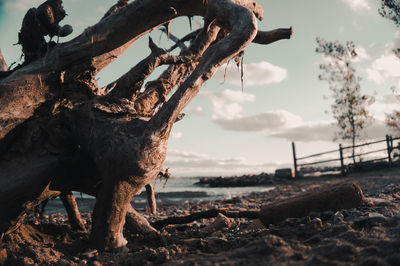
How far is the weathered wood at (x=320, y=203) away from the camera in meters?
3.76

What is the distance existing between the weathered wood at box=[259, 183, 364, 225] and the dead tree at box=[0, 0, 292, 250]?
64.4 inches

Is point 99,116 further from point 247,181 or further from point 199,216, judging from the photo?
point 247,181

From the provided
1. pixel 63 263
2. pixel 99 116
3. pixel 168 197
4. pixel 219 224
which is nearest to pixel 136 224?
pixel 219 224

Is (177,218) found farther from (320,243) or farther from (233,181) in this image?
(233,181)

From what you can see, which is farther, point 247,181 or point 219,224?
point 247,181

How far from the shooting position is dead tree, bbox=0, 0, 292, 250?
3.36 m

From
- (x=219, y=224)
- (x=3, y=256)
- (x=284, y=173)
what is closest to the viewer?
(x=3, y=256)

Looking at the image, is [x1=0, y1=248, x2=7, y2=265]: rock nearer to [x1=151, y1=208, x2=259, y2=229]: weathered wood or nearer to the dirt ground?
the dirt ground

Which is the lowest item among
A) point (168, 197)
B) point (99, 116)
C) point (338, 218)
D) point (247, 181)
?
point (247, 181)

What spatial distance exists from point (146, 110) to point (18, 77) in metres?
1.75

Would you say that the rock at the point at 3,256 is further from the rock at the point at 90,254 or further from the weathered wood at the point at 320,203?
the weathered wood at the point at 320,203

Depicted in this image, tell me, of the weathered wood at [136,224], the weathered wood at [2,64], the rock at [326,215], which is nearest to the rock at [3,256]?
the weathered wood at [136,224]

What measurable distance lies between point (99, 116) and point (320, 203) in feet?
9.70

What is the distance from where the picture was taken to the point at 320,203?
3764 millimetres
